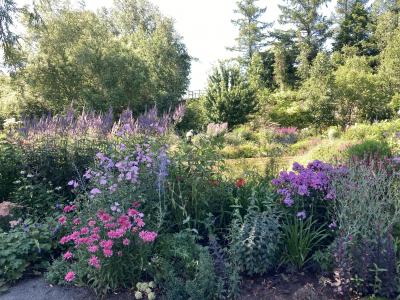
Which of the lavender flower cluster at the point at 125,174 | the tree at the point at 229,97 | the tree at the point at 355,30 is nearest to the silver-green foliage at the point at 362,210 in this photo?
the lavender flower cluster at the point at 125,174

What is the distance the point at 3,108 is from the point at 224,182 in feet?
54.6

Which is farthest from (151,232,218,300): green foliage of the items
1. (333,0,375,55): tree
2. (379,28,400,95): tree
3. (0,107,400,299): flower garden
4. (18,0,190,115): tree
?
(333,0,375,55): tree

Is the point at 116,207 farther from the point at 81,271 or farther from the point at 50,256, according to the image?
the point at 50,256

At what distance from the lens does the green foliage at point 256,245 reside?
9.13 feet

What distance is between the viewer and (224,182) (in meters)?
3.85

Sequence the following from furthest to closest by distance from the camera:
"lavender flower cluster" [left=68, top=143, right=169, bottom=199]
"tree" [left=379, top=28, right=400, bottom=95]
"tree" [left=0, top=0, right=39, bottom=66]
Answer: "tree" [left=379, top=28, right=400, bottom=95] → "tree" [left=0, top=0, right=39, bottom=66] → "lavender flower cluster" [left=68, top=143, right=169, bottom=199]

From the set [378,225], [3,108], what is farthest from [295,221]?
[3,108]

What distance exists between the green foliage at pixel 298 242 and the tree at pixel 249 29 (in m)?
27.7

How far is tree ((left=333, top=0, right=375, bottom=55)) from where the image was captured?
91.3ft

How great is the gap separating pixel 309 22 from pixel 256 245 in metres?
29.7

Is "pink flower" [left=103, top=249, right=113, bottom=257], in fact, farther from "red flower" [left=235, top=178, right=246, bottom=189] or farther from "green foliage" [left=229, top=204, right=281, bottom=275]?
"red flower" [left=235, top=178, right=246, bottom=189]

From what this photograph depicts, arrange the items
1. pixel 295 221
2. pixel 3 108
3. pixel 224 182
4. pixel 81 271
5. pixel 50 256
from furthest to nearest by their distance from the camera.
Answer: pixel 3 108
pixel 224 182
pixel 50 256
pixel 295 221
pixel 81 271

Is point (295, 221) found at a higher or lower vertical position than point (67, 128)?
lower

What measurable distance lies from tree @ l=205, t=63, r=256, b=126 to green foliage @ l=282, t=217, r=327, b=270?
1417cm
